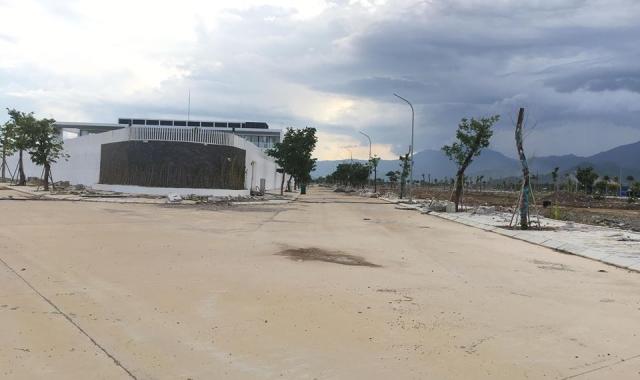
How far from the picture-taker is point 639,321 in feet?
24.3

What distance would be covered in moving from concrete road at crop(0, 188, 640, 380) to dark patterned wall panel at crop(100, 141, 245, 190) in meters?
27.9

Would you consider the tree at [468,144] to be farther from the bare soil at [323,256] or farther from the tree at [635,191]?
the tree at [635,191]

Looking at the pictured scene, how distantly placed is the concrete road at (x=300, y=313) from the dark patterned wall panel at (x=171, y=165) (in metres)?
27.9

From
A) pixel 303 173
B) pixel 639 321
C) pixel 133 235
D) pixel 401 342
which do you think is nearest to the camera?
pixel 401 342

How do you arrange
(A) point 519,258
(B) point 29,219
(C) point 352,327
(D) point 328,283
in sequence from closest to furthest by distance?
(C) point 352,327 < (D) point 328,283 < (A) point 519,258 < (B) point 29,219

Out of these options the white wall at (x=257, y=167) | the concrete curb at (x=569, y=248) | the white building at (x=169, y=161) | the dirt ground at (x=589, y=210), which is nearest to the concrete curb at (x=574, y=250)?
the concrete curb at (x=569, y=248)

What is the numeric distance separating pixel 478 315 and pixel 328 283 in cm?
271

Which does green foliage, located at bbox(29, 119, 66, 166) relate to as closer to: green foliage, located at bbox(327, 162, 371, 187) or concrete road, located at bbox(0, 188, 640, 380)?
Answer: concrete road, located at bbox(0, 188, 640, 380)

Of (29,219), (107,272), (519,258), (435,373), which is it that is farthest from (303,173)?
(435,373)

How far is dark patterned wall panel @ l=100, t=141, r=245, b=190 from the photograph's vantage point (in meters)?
41.4

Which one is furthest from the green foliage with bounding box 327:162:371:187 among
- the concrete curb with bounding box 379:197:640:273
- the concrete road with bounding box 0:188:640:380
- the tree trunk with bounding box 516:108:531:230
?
the concrete road with bounding box 0:188:640:380

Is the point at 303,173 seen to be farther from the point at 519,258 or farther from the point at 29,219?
the point at 519,258

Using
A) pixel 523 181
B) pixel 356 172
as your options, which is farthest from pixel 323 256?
pixel 356 172

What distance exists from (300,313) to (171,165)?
3618cm
